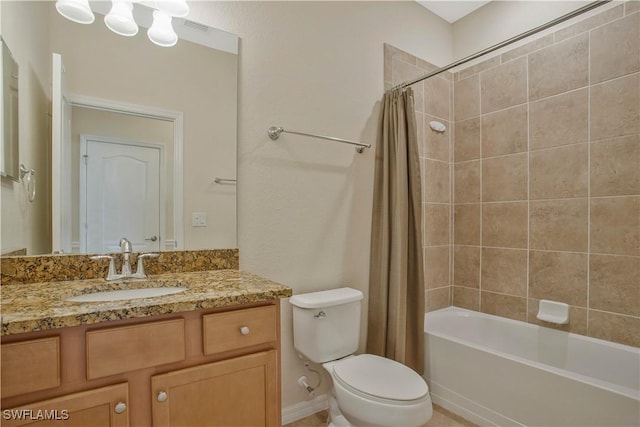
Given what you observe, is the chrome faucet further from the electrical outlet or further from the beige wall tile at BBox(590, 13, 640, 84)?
the beige wall tile at BBox(590, 13, 640, 84)

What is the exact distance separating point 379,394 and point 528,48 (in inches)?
95.1

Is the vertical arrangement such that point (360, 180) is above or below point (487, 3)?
below

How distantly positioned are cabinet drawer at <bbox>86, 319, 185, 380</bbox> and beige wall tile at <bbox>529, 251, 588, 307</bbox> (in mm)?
2245

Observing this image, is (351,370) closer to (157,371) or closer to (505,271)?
(157,371)

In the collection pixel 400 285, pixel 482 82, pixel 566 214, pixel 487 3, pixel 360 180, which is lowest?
pixel 400 285

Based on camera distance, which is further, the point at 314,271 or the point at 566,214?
the point at 566,214

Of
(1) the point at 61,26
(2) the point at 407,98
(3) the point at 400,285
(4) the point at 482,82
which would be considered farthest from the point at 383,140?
(1) the point at 61,26

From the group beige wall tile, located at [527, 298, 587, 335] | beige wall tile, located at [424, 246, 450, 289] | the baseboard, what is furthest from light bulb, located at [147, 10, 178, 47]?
beige wall tile, located at [527, 298, 587, 335]

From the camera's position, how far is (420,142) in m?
2.54

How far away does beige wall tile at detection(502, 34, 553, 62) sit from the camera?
2.20 meters

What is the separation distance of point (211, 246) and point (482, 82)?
234 centimetres

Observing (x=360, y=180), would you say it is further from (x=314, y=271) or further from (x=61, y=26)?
(x=61, y=26)

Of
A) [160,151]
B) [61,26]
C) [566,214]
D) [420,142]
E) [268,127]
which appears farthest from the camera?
[420,142]

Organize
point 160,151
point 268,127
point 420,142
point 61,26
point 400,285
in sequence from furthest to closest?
point 420,142 < point 400,285 < point 268,127 < point 160,151 < point 61,26
